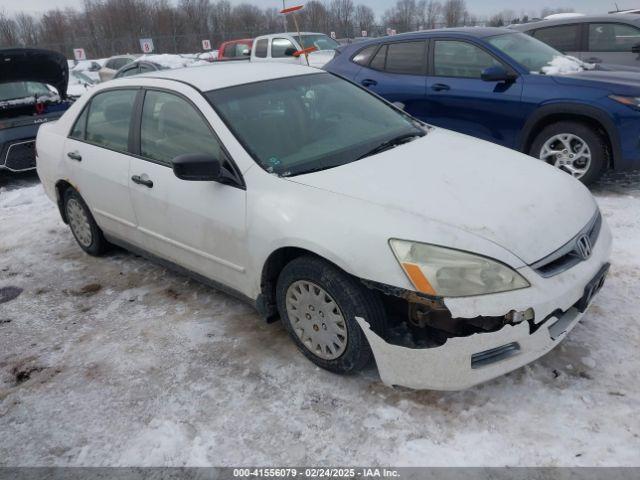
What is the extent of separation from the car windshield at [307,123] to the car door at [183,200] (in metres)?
0.21

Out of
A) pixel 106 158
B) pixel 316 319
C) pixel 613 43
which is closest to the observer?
pixel 316 319

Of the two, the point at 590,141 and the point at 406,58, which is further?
the point at 406,58

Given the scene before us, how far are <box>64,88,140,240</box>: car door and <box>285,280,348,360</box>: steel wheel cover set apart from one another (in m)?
1.66

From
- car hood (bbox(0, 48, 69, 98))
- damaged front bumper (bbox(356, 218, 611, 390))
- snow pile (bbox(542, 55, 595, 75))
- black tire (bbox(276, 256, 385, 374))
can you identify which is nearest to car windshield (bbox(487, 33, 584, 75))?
snow pile (bbox(542, 55, 595, 75))

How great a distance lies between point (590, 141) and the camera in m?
5.16

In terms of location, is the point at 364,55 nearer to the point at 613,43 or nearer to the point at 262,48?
the point at 613,43

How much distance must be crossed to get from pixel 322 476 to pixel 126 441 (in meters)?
1.00

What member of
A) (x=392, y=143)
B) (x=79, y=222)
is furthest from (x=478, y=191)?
(x=79, y=222)

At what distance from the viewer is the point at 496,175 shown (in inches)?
115

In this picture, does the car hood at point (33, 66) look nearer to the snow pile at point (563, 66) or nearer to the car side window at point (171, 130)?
the car side window at point (171, 130)

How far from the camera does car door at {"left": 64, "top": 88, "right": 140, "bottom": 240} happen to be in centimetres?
390

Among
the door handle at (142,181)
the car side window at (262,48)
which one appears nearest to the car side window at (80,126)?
the door handle at (142,181)

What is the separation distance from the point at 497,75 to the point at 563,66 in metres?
0.83

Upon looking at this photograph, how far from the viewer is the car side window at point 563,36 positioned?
7.93 meters
